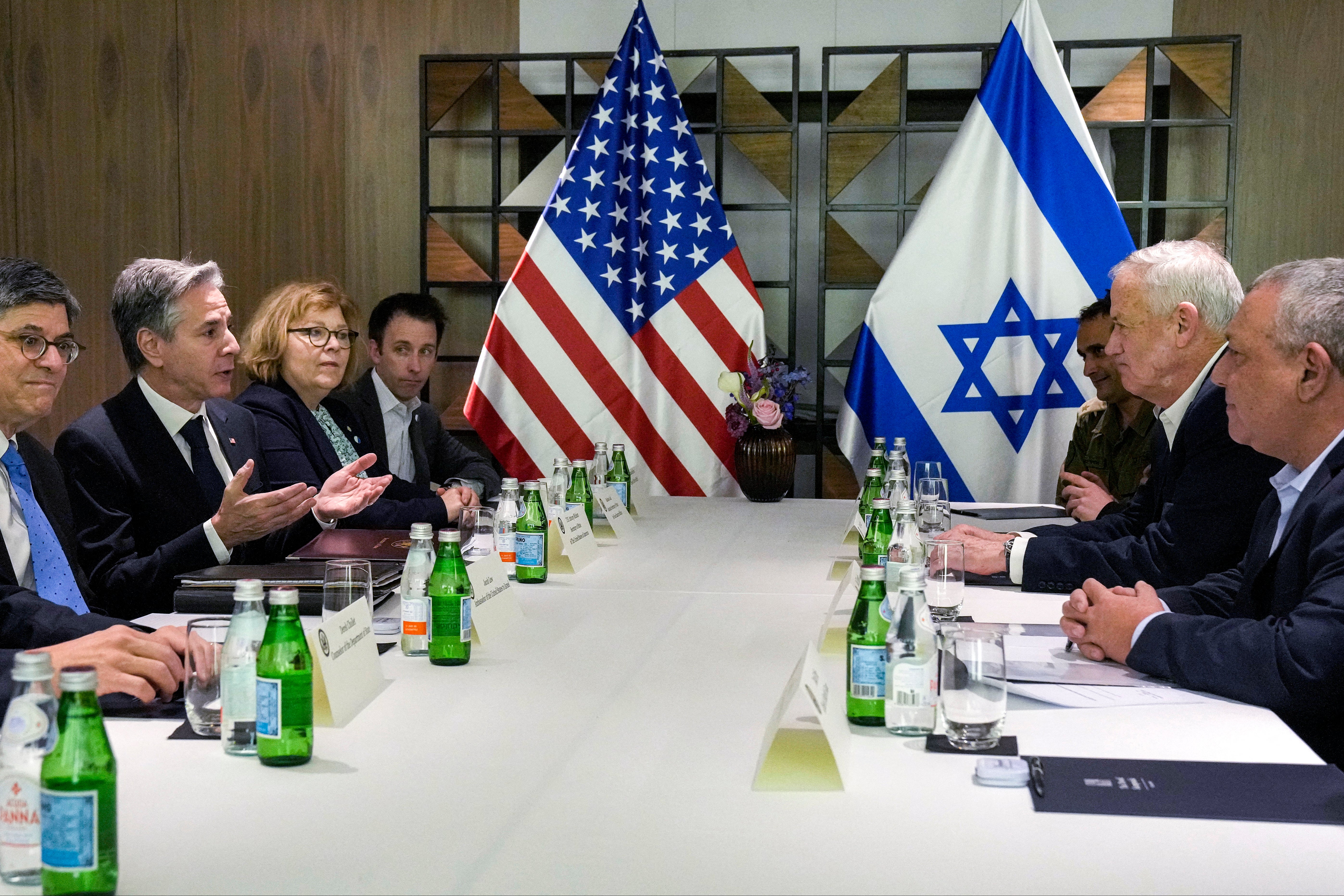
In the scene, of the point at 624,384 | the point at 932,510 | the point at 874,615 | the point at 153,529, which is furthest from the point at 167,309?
the point at 624,384

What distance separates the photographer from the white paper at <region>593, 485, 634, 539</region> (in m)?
3.33

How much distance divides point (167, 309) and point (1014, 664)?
2095 millimetres

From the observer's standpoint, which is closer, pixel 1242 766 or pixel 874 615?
Answer: pixel 1242 766

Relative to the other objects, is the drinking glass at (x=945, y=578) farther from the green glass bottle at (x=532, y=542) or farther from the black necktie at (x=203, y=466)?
the black necktie at (x=203, y=466)

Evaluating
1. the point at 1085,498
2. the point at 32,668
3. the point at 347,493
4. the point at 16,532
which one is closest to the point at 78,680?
the point at 32,668

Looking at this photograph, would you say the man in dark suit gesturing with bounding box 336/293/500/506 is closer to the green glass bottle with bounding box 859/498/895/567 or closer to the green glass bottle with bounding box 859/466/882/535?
the green glass bottle with bounding box 859/466/882/535

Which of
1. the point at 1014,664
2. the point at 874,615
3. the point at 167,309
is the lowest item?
the point at 1014,664

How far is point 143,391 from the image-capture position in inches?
115

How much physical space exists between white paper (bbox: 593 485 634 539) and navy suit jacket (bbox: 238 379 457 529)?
525 millimetres

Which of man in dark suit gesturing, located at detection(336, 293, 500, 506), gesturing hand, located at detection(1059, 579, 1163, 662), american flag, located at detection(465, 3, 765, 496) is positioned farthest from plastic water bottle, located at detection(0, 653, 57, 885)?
american flag, located at detection(465, 3, 765, 496)

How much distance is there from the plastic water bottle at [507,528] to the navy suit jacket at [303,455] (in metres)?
0.72

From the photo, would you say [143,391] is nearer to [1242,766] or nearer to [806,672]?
[806,672]

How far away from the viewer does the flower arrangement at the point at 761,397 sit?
4.13 m

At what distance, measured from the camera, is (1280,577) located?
202 cm
